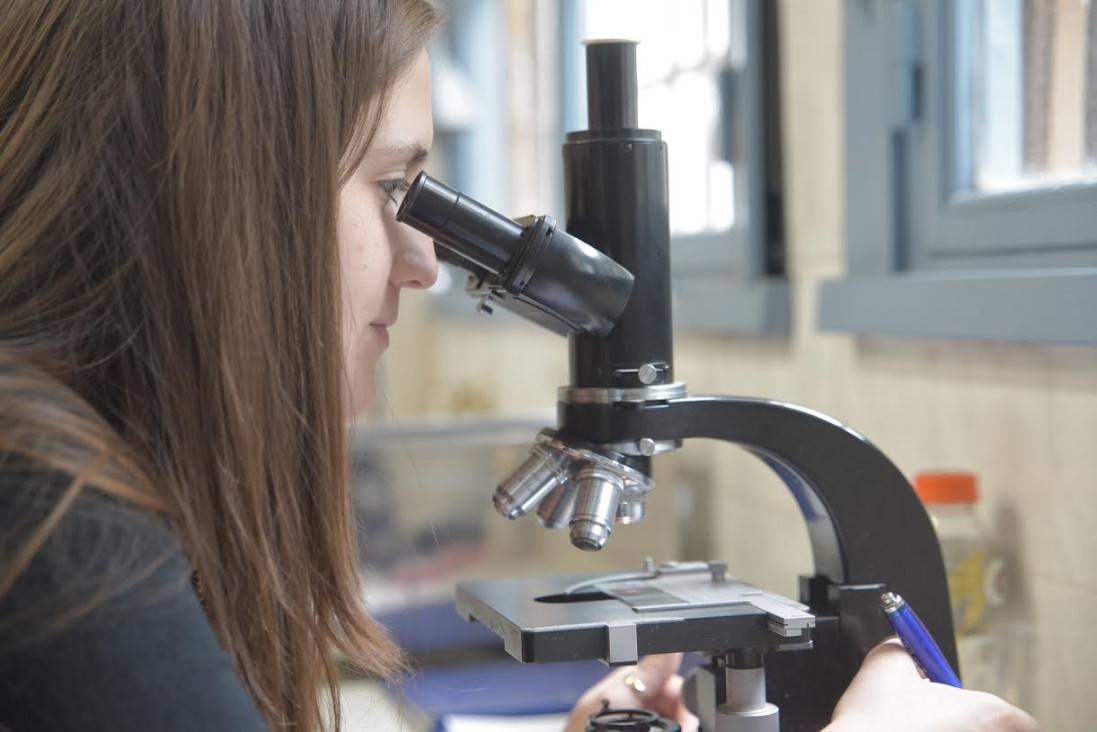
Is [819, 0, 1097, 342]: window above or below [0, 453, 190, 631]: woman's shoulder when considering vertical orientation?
above

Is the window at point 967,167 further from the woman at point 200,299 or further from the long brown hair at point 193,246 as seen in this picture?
the long brown hair at point 193,246

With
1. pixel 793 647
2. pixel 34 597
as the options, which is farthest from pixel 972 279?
pixel 34 597

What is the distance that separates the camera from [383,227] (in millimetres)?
890

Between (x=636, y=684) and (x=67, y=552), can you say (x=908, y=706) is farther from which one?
(x=67, y=552)

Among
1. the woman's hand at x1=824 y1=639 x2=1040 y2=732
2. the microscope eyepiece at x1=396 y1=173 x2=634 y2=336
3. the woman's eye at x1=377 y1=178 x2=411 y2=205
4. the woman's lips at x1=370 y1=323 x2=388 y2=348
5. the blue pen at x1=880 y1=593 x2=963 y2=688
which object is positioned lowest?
the woman's hand at x1=824 y1=639 x2=1040 y2=732

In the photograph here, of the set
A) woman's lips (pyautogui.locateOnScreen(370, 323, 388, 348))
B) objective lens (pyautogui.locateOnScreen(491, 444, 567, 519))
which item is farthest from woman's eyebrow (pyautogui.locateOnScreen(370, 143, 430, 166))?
objective lens (pyautogui.locateOnScreen(491, 444, 567, 519))

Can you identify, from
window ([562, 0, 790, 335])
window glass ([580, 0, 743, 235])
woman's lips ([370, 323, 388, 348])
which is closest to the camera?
woman's lips ([370, 323, 388, 348])

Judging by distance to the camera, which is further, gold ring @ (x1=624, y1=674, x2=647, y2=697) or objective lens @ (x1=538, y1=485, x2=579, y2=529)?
gold ring @ (x1=624, y1=674, x2=647, y2=697)

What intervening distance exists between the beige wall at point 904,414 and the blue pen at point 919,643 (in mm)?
316

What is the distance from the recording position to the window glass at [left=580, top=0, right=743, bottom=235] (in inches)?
73.6

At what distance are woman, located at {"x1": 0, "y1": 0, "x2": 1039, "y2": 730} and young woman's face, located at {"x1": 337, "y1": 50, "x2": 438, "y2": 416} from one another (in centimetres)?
2

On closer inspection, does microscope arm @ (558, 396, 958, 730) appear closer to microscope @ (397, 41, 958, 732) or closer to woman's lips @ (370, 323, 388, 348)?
microscope @ (397, 41, 958, 732)

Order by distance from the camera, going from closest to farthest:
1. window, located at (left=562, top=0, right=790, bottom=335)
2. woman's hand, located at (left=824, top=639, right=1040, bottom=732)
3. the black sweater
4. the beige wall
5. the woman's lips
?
the black sweater → woman's hand, located at (left=824, top=639, right=1040, bottom=732) → the woman's lips → the beige wall → window, located at (left=562, top=0, right=790, bottom=335)

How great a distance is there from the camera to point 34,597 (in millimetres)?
597
